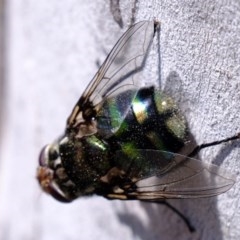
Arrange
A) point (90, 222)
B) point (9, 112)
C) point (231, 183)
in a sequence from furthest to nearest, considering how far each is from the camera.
Result: point (9, 112) → point (90, 222) → point (231, 183)

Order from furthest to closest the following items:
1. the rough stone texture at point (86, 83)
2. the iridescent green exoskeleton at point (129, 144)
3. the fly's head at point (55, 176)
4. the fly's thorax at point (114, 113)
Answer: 1. the fly's head at point (55, 176)
2. the fly's thorax at point (114, 113)
3. the iridescent green exoskeleton at point (129, 144)
4. the rough stone texture at point (86, 83)

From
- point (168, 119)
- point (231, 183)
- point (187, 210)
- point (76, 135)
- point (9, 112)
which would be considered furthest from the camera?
point (9, 112)

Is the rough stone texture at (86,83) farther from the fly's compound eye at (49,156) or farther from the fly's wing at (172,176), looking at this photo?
the fly's compound eye at (49,156)

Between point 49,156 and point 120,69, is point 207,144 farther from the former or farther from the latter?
point 49,156

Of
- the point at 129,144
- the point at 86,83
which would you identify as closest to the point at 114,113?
the point at 129,144

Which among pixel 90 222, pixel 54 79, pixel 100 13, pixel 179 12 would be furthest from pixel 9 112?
pixel 179 12

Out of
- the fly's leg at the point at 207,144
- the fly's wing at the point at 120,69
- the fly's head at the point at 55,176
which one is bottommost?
the fly's head at the point at 55,176

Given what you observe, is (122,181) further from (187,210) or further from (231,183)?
(231,183)

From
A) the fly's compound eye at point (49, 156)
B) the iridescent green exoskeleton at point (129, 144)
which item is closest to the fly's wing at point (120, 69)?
the iridescent green exoskeleton at point (129, 144)
